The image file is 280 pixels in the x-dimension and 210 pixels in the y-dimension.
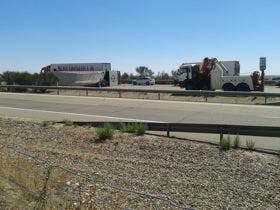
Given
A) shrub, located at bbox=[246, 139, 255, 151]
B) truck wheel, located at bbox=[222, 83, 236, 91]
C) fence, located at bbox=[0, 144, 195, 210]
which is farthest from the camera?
truck wheel, located at bbox=[222, 83, 236, 91]

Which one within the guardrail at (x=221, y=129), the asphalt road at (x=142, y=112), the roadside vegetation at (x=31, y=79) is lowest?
the asphalt road at (x=142, y=112)

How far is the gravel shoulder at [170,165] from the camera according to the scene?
1078 centimetres

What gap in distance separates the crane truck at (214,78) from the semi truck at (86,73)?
805 inches

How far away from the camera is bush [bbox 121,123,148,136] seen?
1647 cm

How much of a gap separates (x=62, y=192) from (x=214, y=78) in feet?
119

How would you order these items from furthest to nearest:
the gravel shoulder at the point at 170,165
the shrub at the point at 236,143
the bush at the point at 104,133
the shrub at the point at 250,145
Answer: the bush at the point at 104,133 < the shrub at the point at 236,143 < the shrub at the point at 250,145 < the gravel shoulder at the point at 170,165

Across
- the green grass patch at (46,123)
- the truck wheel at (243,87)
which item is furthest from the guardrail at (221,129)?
the truck wheel at (243,87)

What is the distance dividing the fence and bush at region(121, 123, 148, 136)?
4.56 metres

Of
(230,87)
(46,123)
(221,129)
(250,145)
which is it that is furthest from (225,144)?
(230,87)

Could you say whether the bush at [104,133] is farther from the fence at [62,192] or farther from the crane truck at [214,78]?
the crane truck at [214,78]

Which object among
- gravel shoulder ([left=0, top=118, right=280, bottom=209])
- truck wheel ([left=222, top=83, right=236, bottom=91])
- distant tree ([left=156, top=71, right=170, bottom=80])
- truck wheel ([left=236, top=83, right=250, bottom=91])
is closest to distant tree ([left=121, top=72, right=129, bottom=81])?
distant tree ([left=156, top=71, right=170, bottom=80])

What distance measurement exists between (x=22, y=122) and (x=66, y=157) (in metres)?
6.66

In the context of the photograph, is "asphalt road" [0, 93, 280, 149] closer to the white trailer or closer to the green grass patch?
the green grass patch

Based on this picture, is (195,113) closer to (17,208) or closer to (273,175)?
(273,175)
